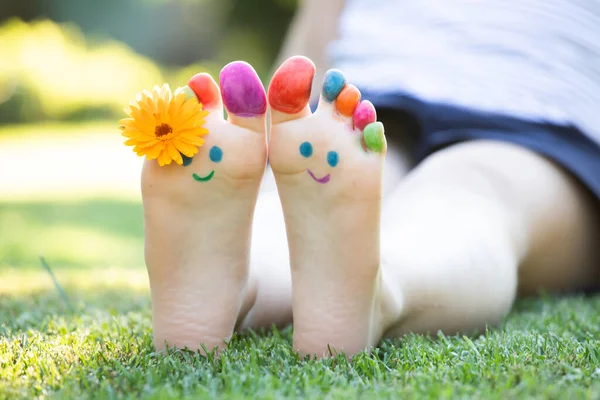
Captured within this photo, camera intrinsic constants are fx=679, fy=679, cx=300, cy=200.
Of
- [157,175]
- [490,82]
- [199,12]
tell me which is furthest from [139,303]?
[199,12]

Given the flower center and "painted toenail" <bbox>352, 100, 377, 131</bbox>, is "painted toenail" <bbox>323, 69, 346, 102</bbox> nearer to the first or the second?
"painted toenail" <bbox>352, 100, 377, 131</bbox>

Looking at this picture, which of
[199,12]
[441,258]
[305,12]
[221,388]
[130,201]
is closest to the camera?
[221,388]

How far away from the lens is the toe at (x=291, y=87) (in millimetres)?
887

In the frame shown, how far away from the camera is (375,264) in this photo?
2.98 feet

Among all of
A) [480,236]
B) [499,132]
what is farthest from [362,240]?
[499,132]

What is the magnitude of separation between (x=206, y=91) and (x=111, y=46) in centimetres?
882

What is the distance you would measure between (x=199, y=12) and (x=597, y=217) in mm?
12157

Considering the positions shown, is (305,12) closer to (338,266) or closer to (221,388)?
(338,266)

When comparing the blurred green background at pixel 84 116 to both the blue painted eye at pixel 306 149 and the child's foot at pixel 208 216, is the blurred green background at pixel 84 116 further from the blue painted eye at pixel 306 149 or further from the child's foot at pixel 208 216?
the blue painted eye at pixel 306 149

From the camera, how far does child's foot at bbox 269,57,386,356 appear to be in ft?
2.94

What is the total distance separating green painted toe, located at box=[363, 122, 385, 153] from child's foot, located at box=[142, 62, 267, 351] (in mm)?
142

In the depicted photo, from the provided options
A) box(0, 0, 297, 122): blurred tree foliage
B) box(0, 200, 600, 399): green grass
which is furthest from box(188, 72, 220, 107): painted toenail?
box(0, 0, 297, 122): blurred tree foliage

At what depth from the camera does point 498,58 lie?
142cm

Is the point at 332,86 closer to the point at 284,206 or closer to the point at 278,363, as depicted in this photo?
the point at 284,206
